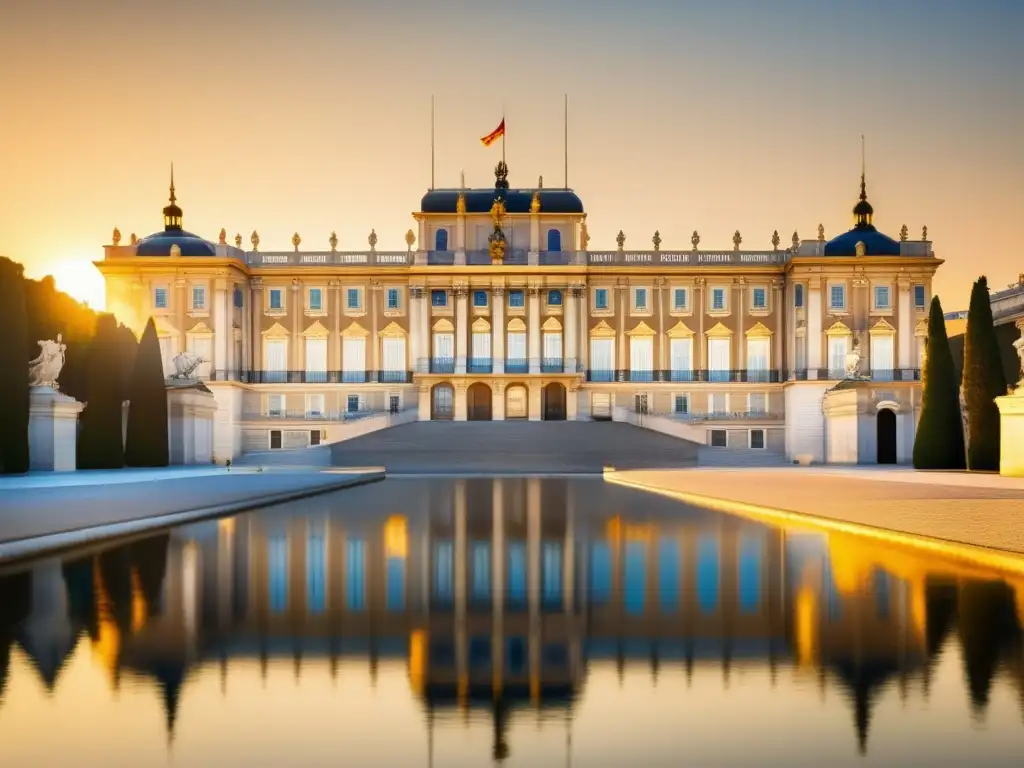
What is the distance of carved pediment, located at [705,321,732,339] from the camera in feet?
217

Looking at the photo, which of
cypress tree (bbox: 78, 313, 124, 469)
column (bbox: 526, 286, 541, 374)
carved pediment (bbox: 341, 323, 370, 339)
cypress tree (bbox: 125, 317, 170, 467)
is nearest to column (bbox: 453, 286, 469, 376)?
column (bbox: 526, 286, 541, 374)

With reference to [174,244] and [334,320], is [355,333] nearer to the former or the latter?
[334,320]

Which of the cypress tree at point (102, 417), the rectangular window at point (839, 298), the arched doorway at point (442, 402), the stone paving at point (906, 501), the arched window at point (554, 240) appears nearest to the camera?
the stone paving at point (906, 501)

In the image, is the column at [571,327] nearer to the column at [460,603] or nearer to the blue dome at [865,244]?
the blue dome at [865,244]

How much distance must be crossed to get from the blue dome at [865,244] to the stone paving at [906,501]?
3446cm

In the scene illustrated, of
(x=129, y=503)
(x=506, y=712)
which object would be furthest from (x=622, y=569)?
(x=129, y=503)

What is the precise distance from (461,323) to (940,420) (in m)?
31.6

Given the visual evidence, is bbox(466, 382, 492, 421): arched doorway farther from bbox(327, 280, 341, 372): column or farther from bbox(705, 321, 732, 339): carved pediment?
bbox(705, 321, 732, 339): carved pediment

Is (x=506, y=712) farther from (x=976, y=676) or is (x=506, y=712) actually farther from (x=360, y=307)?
(x=360, y=307)

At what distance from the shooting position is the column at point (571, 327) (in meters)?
65.4

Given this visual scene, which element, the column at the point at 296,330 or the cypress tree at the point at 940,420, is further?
the column at the point at 296,330

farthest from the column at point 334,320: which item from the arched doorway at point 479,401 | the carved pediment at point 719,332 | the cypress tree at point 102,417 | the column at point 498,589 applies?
the column at point 498,589

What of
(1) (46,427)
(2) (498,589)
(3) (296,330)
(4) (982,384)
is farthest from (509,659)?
(3) (296,330)

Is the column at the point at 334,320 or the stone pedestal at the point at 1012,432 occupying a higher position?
the column at the point at 334,320
